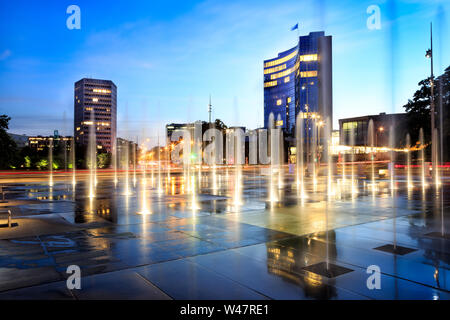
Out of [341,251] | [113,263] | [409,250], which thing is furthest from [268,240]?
[113,263]

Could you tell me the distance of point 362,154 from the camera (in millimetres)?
91375

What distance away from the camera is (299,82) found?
118062 mm

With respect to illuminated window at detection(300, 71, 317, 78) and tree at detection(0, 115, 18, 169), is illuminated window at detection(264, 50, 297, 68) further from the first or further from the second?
tree at detection(0, 115, 18, 169)

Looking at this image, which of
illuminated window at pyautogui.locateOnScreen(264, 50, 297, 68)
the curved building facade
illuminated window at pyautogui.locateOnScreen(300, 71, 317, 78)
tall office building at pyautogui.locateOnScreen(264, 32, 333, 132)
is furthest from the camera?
the curved building facade

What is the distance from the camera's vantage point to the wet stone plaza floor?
4617 mm

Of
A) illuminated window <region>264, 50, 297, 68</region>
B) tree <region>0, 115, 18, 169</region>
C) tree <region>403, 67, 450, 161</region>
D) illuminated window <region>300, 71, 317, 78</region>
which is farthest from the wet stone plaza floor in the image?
illuminated window <region>264, 50, 297, 68</region>

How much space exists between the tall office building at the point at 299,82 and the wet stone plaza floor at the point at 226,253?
75.9 metres

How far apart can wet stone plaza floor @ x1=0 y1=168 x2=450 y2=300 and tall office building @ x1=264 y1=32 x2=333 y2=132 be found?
75.9 m

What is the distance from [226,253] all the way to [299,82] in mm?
118884

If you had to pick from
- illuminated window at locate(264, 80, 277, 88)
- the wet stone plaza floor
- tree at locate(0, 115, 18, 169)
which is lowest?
the wet stone plaza floor

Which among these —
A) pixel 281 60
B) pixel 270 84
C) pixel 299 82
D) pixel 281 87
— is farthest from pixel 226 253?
pixel 270 84

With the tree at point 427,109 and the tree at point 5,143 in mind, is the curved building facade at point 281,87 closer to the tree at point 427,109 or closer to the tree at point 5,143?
the tree at point 427,109
